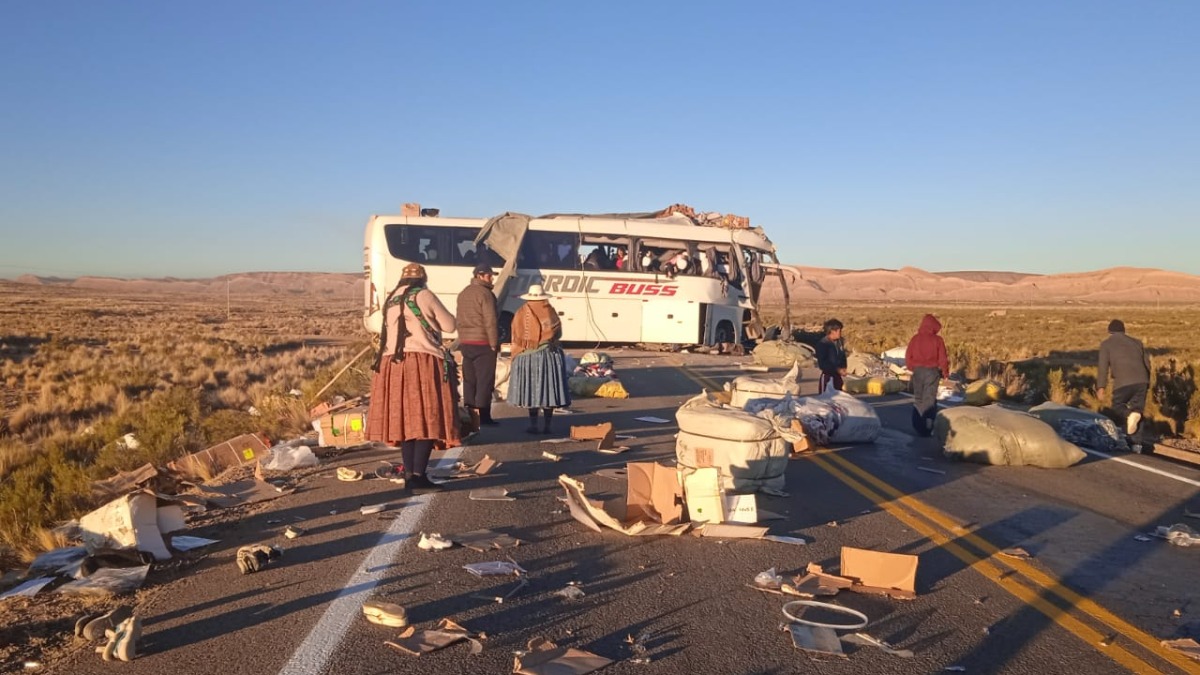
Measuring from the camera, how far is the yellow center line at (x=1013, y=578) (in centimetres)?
432

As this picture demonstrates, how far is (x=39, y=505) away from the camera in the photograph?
817 cm

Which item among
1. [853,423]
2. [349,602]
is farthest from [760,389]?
[349,602]

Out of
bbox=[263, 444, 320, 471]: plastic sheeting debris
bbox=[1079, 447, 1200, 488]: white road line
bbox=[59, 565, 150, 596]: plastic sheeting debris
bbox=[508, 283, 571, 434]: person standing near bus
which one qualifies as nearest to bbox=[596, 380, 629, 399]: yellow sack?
bbox=[508, 283, 571, 434]: person standing near bus

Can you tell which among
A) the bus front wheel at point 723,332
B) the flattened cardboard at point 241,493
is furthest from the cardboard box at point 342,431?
the bus front wheel at point 723,332

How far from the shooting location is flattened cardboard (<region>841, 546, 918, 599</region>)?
5094 millimetres

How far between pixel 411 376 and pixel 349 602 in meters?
2.73

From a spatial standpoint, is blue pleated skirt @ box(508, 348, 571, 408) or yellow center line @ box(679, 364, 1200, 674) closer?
yellow center line @ box(679, 364, 1200, 674)

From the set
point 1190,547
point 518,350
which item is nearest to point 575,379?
point 518,350

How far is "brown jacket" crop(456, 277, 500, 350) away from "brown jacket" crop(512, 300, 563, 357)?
313mm

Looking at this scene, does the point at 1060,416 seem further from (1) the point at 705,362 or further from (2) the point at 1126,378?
(1) the point at 705,362

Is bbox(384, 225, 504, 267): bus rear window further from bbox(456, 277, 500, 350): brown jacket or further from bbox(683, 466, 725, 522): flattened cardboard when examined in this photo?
bbox(683, 466, 725, 522): flattened cardboard

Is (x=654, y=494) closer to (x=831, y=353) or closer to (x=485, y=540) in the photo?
(x=485, y=540)

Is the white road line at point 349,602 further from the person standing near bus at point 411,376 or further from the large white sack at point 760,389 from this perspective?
the large white sack at point 760,389

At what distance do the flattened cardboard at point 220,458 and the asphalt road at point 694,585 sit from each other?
1529mm
